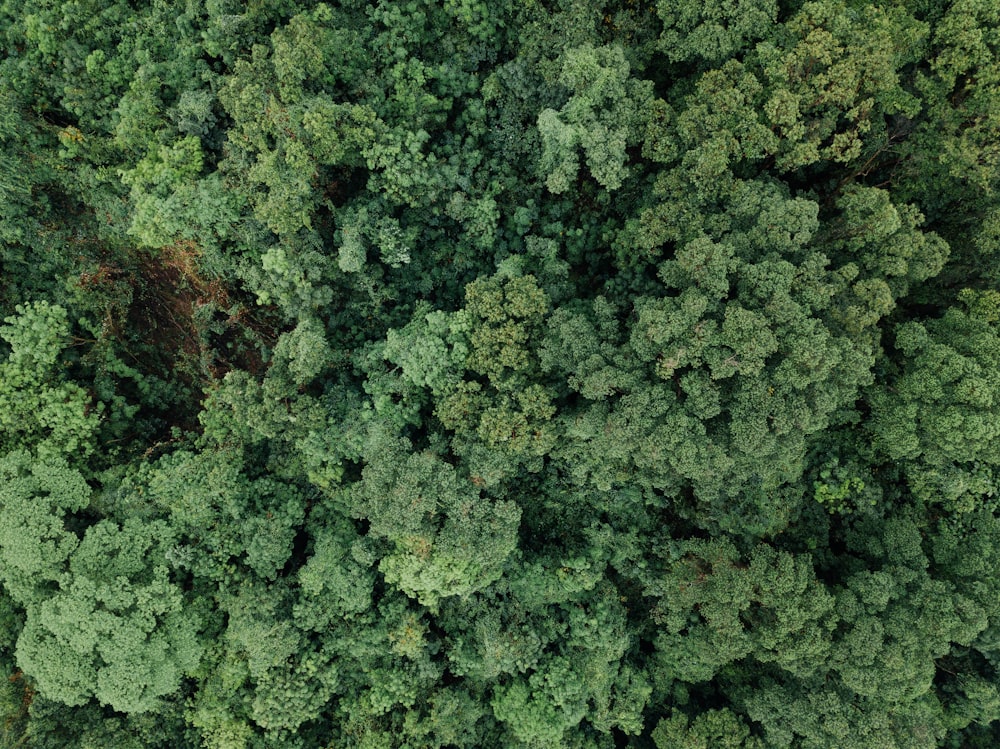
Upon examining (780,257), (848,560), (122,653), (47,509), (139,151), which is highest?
(139,151)

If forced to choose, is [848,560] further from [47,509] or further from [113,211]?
[113,211]

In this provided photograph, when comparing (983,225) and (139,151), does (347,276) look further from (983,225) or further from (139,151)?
(983,225)

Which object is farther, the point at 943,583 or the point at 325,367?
the point at 325,367

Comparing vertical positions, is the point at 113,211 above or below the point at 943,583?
above

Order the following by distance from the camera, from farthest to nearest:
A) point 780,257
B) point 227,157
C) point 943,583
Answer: point 227,157, point 943,583, point 780,257

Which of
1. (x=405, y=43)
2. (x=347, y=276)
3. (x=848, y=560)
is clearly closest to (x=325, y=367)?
(x=347, y=276)

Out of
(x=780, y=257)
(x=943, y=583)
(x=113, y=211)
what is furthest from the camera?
(x=113, y=211)

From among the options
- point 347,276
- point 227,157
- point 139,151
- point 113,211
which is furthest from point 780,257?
point 113,211
